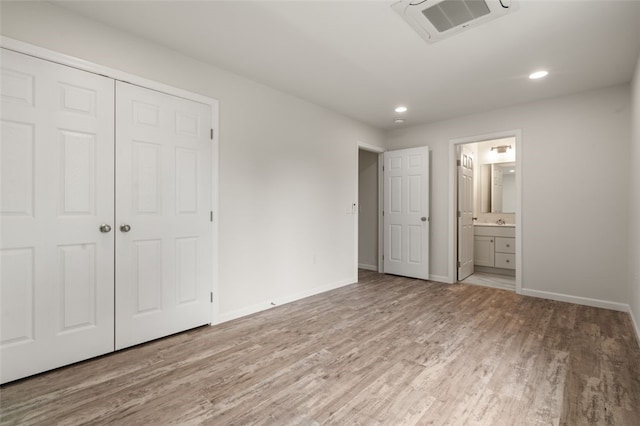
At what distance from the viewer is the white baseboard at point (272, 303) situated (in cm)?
301

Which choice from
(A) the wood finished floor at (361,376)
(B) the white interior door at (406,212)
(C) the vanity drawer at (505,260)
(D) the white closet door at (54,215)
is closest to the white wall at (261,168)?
(D) the white closet door at (54,215)

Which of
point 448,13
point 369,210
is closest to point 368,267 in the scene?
point 369,210

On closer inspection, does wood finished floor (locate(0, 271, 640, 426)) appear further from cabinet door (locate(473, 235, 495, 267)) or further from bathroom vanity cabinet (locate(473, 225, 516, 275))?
cabinet door (locate(473, 235, 495, 267))

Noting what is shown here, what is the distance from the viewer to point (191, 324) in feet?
9.12

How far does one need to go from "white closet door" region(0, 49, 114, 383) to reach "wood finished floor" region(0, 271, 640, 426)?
23 centimetres

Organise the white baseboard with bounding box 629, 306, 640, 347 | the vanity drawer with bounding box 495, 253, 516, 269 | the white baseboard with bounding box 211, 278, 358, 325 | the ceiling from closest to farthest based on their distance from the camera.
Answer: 1. the ceiling
2. the white baseboard with bounding box 629, 306, 640, 347
3. the white baseboard with bounding box 211, 278, 358, 325
4. the vanity drawer with bounding box 495, 253, 516, 269

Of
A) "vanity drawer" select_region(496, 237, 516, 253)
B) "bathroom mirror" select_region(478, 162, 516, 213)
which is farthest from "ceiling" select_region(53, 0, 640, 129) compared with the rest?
"vanity drawer" select_region(496, 237, 516, 253)

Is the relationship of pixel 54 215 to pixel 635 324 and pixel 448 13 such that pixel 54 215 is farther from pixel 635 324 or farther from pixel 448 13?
pixel 635 324

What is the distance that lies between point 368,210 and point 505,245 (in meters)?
2.42

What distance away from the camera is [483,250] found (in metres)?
5.48

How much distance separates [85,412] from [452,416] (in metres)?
2.00

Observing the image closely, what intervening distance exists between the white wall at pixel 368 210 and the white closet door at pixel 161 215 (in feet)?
11.1

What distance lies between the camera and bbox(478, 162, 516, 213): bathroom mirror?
5.57m

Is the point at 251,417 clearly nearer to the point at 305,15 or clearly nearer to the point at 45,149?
the point at 45,149
